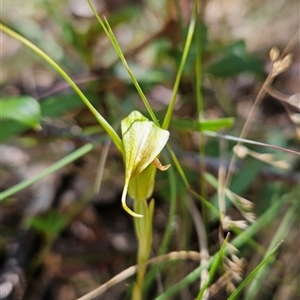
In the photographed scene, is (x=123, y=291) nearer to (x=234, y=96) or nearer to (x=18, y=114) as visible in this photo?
(x=18, y=114)

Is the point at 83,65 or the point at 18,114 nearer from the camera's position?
the point at 18,114

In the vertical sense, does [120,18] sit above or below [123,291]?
above

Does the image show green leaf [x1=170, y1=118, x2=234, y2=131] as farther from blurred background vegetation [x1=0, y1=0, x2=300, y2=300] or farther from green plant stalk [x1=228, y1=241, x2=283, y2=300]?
green plant stalk [x1=228, y1=241, x2=283, y2=300]

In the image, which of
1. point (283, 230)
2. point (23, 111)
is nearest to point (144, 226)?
point (23, 111)

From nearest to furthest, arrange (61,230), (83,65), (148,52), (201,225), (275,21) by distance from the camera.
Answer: (201,225) → (61,230) → (83,65) → (148,52) → (275,21)

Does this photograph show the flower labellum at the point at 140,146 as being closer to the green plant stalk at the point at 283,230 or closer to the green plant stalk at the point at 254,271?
the green plant stalk at the point at 254,271

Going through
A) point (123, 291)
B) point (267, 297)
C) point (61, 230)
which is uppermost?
point (61, 230)

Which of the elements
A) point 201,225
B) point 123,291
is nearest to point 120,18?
point 201,225
